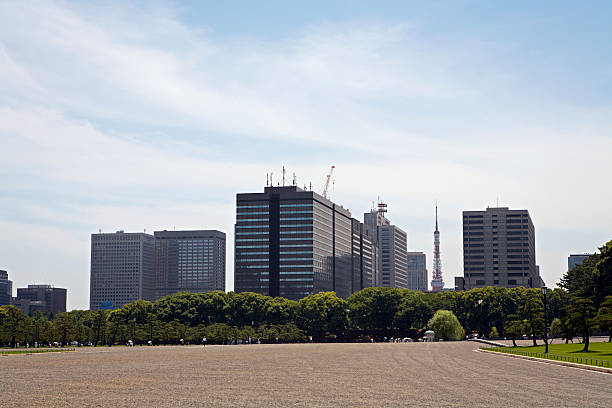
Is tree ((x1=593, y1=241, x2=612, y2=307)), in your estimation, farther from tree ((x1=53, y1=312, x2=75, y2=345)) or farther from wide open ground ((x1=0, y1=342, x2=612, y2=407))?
tree ((x1=53, y1=312, x2=75, y2=345))

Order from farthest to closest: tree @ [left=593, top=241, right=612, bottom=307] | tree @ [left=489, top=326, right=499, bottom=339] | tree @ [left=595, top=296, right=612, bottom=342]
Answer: tree @ [left=489, top=326, right=499, bottom=339]
tree @ [left=593, top=241, right=612, bottom=307]
tree @ [left=595, top=296, right=612, bottom=342]

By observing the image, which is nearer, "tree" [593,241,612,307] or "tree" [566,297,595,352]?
"tree" [566,297,595,352]

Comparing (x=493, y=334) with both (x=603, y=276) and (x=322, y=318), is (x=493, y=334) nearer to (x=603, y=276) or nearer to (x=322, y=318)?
(x=322, y=318)

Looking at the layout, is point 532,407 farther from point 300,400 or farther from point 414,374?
point 414,374

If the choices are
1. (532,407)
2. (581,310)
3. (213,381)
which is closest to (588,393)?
(532,407)

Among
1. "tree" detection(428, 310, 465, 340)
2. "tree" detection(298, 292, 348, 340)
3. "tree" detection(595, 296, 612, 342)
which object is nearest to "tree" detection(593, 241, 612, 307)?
"tree" detection(595, 296, 612, 342)

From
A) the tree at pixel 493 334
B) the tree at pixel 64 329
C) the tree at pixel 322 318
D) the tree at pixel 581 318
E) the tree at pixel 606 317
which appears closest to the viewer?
the tree at pixel 606 317

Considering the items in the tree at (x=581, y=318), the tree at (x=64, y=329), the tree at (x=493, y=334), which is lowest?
the tree at (x=493, y=334)

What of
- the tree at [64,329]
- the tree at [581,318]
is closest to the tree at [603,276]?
the tree at [581,318]

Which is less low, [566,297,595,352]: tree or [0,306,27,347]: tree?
[566,297,595,352]: tree

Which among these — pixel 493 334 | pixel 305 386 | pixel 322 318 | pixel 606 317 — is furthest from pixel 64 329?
pixel 305 386

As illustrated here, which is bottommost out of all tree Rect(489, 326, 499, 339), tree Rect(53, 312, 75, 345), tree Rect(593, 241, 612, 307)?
tree Rect(489, 326, 499, 339)

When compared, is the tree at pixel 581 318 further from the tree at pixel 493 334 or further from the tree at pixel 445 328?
the tree at pixel 493 334

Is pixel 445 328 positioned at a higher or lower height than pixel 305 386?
lower
